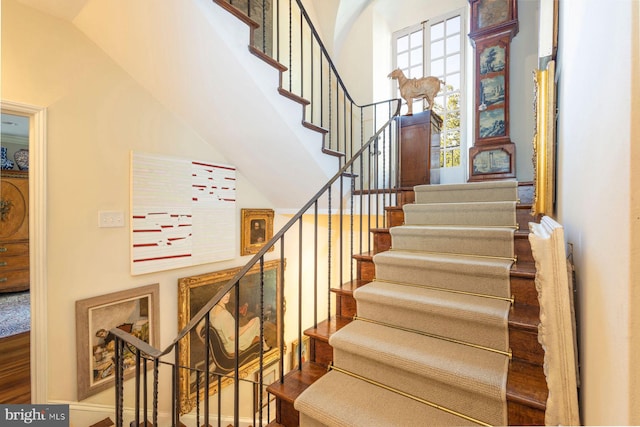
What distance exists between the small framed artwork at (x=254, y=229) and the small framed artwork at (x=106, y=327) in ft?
3.38

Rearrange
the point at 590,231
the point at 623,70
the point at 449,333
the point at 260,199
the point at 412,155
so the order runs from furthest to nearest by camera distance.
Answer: the point at 260,199 → the point at 412,155 → the point at 449,333 → the point at 590,231 → the point at 623,70

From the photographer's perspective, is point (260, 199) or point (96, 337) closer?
point (96, 337)

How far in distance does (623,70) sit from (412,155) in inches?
113

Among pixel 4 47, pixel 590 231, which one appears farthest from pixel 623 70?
pixel 4 47

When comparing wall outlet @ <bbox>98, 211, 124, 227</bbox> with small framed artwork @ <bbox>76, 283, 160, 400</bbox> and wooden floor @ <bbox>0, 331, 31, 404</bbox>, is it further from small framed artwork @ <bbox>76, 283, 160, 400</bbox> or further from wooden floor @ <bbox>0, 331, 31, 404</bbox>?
wooden floor @ <bbox>0, 331, 31, 404</bbox>

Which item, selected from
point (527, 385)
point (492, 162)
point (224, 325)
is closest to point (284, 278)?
point (224, 325)

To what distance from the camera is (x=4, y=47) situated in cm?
178

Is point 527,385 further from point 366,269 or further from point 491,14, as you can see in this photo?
point 491,14

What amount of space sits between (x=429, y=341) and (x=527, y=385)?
433mm

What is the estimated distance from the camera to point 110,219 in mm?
2230

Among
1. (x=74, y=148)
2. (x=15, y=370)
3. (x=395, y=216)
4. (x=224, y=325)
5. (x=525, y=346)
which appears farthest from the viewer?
(x=224, y=325)

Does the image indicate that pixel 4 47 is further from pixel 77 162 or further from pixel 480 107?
pixel 480 107

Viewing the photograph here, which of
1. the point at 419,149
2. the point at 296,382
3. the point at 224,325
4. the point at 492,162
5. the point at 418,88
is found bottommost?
the point at 224,325

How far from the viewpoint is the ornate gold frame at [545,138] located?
1399 millimetres
